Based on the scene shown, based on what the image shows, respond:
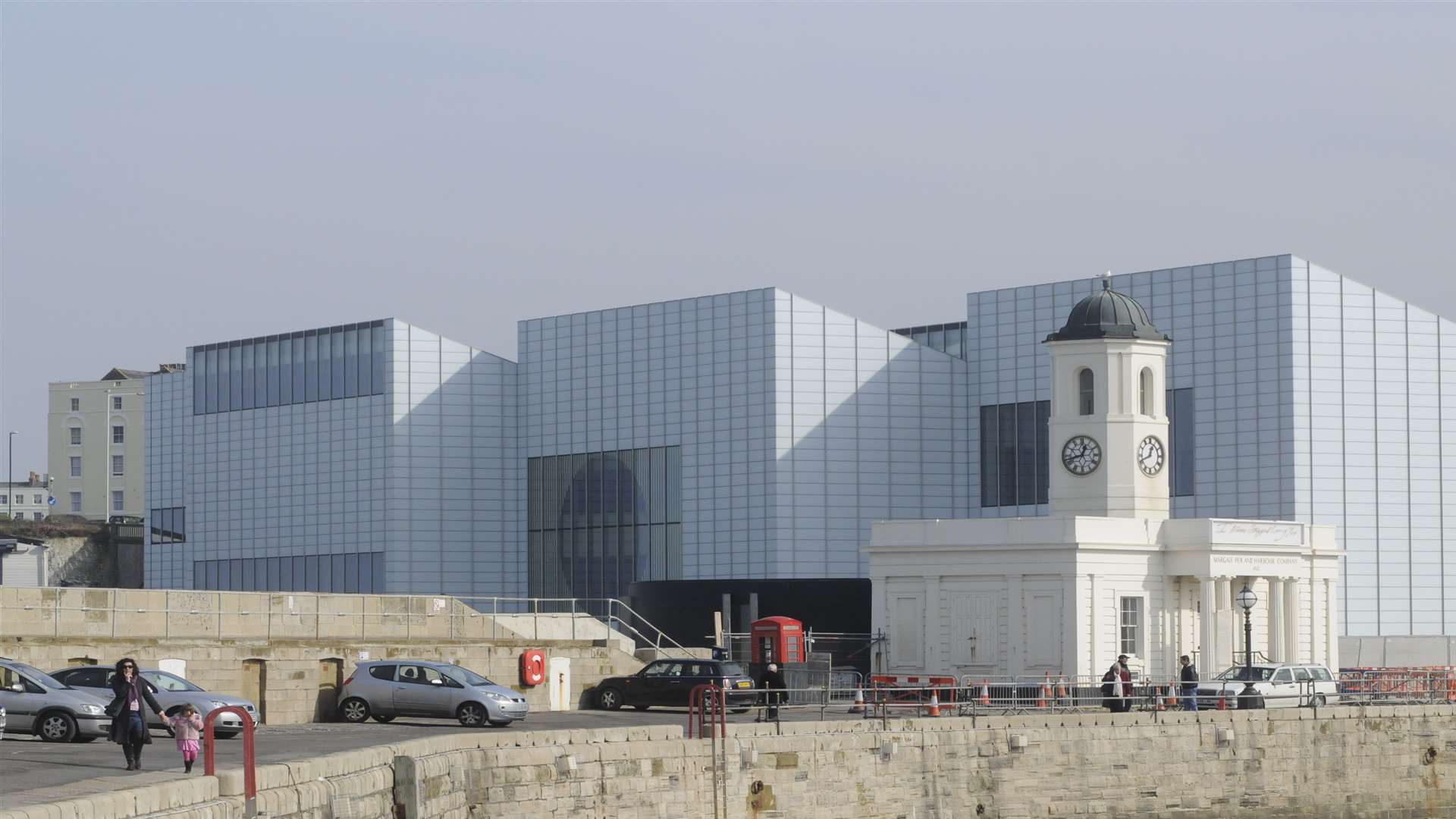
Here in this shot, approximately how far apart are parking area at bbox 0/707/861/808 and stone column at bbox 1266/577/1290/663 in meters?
15.9

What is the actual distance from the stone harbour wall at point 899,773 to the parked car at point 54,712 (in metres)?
Answer: 5.59

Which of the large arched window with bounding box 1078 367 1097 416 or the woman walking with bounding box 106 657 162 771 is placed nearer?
the woman walking with bounding box 106 657 162 771

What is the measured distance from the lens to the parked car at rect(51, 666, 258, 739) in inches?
A: 1460

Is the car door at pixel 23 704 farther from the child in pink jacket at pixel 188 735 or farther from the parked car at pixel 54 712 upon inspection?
the child in pink jacket at pixel 188 735

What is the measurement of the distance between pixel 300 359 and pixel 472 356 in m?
9.59

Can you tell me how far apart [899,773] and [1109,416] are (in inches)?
824

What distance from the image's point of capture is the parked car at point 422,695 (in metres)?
43.3

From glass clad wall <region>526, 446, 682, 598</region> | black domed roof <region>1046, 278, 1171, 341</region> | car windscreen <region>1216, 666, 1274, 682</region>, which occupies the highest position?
black domed roof <region>1046, 278, 1171, 341</region>

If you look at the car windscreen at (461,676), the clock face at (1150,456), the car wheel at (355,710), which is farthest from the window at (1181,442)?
the car wheel at (355,710)

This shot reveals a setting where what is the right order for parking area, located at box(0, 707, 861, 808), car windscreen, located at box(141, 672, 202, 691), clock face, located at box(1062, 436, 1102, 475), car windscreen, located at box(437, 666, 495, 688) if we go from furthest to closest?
clock face, located at box(1062, 436, 1102, 475) → car windscreen, located at box(437, 666, 495, 688) → car windscreen, located at box(141, 672, 202, 691) → parking area, located at box(0, 707, 861, 808)

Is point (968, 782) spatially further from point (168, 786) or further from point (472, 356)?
point (472, 356)

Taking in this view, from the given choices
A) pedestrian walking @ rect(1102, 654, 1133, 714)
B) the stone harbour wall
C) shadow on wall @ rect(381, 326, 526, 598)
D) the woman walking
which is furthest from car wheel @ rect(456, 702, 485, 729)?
shadow on wall @ rect(381, 326, 526, 598)

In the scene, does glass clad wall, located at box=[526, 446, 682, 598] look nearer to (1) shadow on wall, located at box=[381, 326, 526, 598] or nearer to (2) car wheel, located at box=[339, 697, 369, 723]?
(1) shadow on wall, located at box=[381, 326, 526, 598]

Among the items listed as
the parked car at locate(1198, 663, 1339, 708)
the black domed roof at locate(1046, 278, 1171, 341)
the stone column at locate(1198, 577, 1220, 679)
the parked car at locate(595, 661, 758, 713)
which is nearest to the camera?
the parked car at locate(595, 661, 758, 713)
